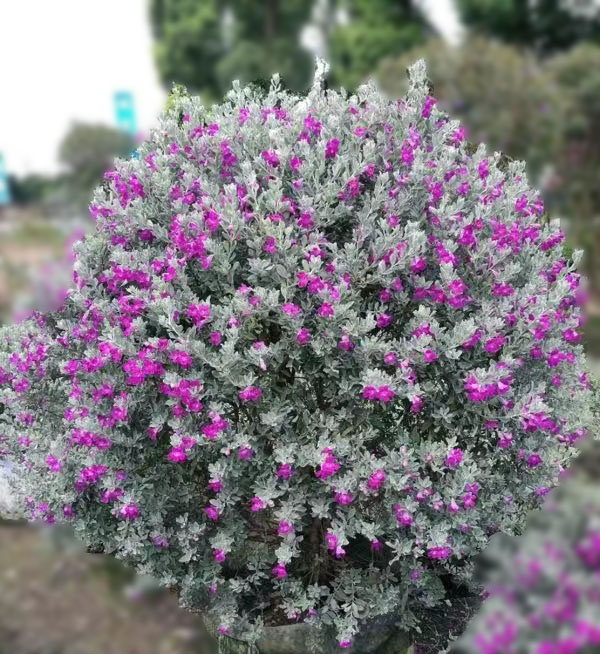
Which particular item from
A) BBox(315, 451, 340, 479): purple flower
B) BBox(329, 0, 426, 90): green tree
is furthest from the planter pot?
BBox(329, 0, 426, 90): green tree

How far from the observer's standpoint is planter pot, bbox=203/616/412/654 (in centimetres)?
375

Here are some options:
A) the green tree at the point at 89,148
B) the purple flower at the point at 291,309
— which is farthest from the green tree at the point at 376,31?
the purple flower at the point at 291,309

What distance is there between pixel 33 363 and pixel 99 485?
2.56 ft

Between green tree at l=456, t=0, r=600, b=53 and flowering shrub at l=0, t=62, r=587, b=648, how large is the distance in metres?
18.1

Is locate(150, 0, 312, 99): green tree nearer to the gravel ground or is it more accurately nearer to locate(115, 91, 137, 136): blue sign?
locate(115, 91, 137, 136): blue sign

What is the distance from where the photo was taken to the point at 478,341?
3273 mm

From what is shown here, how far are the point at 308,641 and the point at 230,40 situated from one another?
23.6 m

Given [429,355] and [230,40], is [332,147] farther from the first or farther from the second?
[230,40]

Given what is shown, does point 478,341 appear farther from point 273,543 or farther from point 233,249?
point 273,543

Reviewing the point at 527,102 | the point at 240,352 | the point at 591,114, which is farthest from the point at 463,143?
the point at 591,114

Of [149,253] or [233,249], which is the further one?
[149,253]

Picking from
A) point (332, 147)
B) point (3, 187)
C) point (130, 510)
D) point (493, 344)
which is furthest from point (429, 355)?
point (3, 187)

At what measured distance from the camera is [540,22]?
20.3 meters

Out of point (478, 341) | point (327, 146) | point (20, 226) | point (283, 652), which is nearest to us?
point (20, 226)
